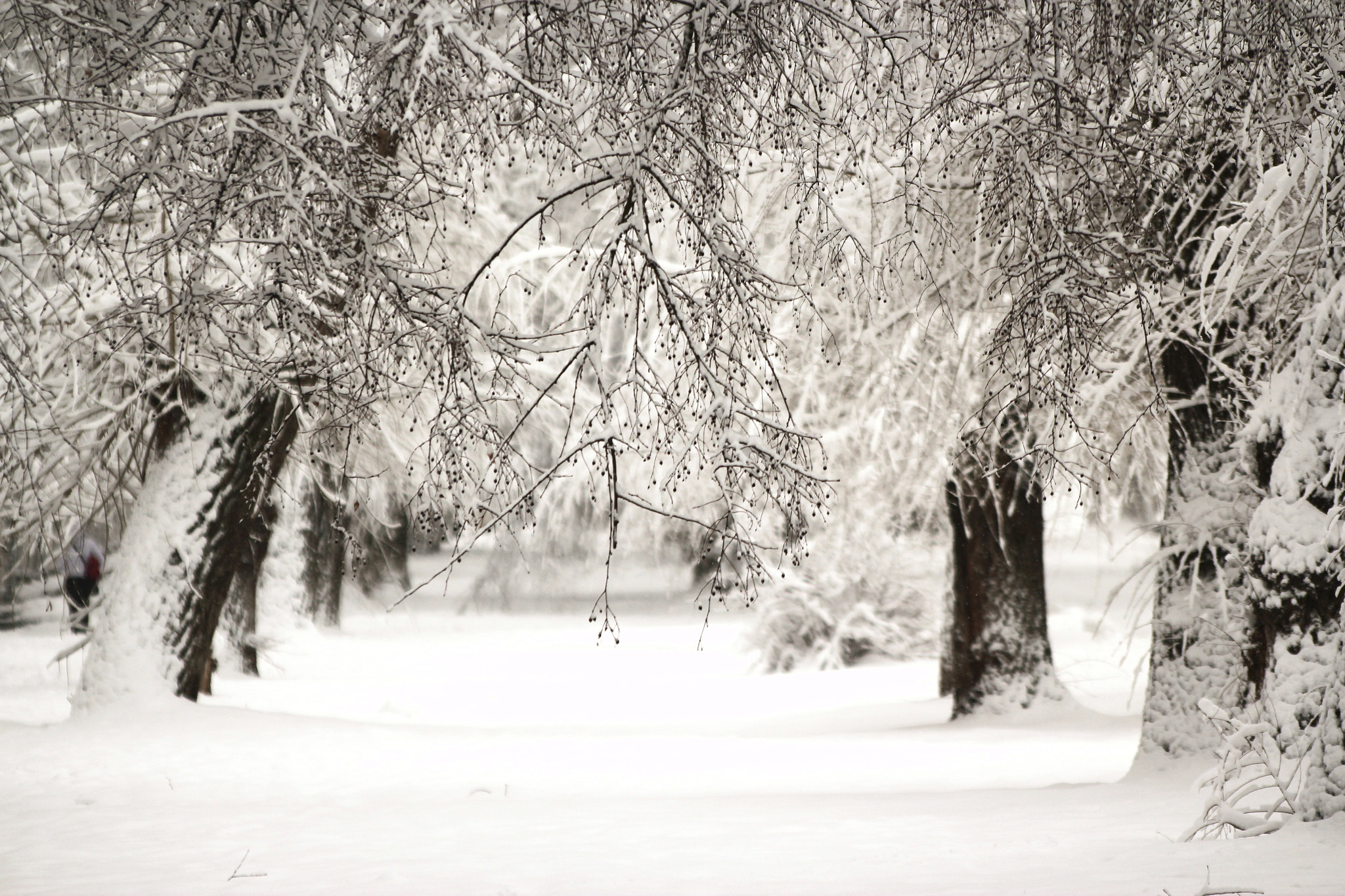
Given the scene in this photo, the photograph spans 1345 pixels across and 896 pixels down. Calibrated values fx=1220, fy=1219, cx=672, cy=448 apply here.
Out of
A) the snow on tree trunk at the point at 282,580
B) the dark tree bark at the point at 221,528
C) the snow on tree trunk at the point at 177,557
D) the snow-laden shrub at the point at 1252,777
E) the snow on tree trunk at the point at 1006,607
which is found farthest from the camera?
the snow on tree trunk at the point at 282,580

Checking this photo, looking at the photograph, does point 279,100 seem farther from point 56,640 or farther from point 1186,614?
point 56,640

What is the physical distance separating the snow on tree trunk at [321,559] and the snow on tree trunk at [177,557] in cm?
628

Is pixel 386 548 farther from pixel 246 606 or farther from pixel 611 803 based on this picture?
pixel 611 803

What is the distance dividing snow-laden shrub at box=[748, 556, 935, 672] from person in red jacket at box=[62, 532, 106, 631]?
9.12 metres

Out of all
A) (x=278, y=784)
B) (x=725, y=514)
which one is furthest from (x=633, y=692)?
(x=725, y=514)

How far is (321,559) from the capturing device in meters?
25.9

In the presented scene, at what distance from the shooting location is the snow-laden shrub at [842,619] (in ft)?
59.0

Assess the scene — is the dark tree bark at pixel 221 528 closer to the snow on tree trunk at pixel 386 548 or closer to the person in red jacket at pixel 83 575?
the person in red jacket at pixel 83 575

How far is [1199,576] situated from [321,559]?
68.9ft

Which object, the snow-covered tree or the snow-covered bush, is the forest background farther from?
the snow-covered bush

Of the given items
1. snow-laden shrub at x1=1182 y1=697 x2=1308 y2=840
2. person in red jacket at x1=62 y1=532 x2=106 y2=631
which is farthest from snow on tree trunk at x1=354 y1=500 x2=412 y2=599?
snow-laden shrub at x1=1182 y1=697 x2=1308 y2=840

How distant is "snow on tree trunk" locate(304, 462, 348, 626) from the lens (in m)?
19.2

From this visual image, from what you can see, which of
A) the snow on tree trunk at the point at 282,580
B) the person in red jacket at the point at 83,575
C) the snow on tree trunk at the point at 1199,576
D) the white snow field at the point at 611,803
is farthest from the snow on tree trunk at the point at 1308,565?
the snow on tree trunk at the point at 282,580

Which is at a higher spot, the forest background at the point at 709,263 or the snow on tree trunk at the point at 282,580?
the forest background at the point at 709,263
